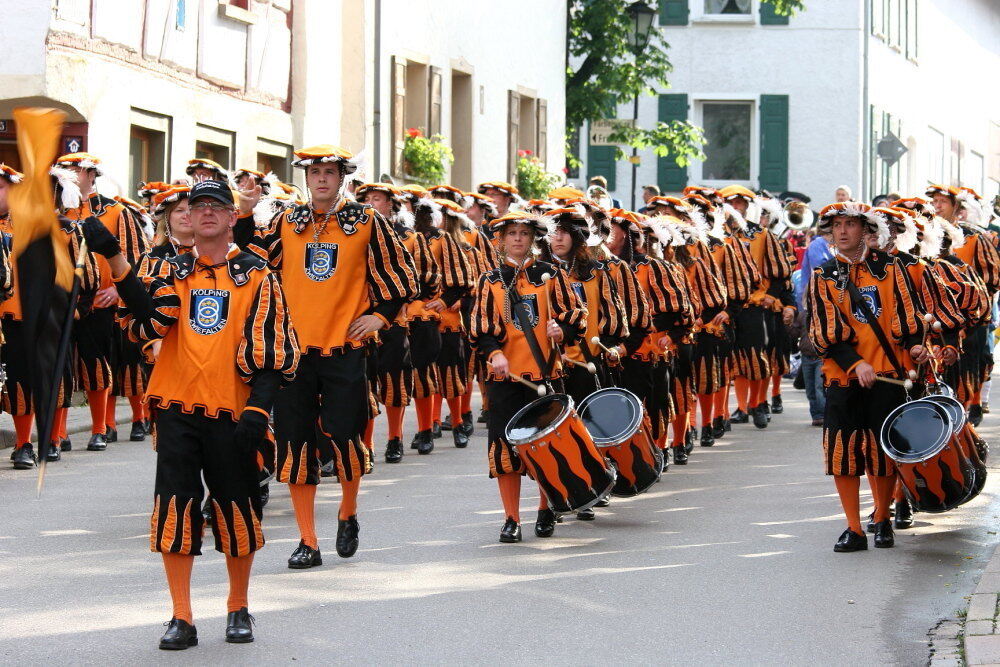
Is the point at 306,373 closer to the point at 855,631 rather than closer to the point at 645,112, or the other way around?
the point at 855,631

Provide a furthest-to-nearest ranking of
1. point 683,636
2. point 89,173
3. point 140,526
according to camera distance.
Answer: point 89,173 < point 140,526 < point 683,636

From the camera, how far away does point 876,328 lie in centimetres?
977

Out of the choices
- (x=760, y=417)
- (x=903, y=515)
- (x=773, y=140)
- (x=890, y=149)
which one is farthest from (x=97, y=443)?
(x=773, y=140)

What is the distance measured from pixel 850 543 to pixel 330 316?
2.88 metres

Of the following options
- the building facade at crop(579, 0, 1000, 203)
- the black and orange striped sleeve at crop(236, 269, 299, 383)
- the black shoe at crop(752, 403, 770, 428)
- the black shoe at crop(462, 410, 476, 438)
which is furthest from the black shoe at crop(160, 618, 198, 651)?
the building facade at crop(579, 0, 1000, 203)

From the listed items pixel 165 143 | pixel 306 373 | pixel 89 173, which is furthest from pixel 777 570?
pixel 165 143

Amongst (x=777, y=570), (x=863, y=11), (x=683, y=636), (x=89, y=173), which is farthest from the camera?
(x=863, y=11)

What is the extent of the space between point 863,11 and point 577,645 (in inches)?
1373

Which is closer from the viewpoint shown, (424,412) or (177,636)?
(177,636)

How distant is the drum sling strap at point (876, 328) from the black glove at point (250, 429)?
379 centimetres

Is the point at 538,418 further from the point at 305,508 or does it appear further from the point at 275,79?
the point at 275,79

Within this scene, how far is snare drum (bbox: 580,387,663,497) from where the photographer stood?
34.5ft

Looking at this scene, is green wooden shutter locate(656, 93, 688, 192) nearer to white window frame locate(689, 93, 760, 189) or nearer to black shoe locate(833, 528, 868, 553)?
white window frame locate(689, 93, 760, 189)

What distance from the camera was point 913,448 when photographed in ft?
31.3
